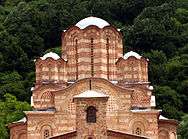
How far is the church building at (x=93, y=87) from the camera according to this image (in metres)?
24.0

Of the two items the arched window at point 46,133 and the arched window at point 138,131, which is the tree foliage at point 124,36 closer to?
the arched window at point 138,131

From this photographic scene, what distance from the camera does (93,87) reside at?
24.0 m

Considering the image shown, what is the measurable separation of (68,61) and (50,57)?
783mm

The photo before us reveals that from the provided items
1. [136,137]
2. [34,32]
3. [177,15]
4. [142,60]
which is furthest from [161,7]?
[136,137]

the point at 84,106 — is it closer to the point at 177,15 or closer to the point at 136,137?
the point at 136,137

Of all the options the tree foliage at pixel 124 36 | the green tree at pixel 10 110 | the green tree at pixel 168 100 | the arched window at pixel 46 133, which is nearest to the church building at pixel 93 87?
the arched window at pixel 46 133

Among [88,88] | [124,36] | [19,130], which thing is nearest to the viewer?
[88,88]

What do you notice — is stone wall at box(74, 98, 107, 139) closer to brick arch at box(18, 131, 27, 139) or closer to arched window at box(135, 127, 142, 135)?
arched window at box(135, 127, 142, 135)

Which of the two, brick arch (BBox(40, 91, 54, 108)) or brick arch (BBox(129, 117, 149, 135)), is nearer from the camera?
brick arch (BBox(129, 117, 149, 135))

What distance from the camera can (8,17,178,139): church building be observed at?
23953 millimetres

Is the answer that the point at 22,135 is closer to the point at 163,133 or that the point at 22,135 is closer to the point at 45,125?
the point at 45,125

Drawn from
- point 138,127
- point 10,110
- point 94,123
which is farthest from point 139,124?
point 10,110

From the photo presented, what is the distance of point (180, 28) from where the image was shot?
165 ft

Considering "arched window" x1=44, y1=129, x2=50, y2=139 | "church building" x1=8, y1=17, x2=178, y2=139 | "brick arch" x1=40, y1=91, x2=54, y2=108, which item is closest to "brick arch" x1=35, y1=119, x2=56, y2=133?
"church building" x1=8, y1=17, x2=178, y2=139
